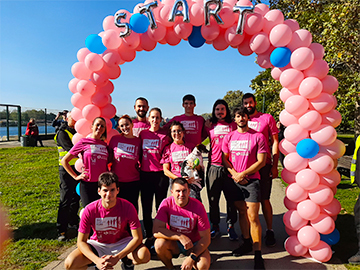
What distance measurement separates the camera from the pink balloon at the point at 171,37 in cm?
423

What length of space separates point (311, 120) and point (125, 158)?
8.80ft

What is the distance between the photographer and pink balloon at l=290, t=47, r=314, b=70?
3613mm

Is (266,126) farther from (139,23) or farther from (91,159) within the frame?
(91,159)

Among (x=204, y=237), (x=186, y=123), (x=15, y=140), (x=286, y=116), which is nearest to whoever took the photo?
(x=204, y=237)

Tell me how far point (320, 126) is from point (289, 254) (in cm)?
190

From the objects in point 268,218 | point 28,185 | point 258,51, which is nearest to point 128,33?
point 258,51

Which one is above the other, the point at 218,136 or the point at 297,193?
the point at 218,136

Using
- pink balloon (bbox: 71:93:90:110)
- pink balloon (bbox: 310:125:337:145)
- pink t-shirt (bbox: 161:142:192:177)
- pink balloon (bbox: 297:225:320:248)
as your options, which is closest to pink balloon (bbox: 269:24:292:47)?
pink balloon (bbox: 310:125:337:145)

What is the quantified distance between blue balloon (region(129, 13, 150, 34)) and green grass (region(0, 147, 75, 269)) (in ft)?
9.91

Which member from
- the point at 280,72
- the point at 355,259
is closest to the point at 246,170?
the point at 280,72

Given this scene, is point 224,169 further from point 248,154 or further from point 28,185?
point 28,185

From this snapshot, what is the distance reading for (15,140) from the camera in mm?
19828

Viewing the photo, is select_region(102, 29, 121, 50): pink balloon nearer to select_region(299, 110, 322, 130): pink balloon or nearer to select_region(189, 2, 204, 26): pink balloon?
select_region(189, 2, 204, 26): pink balloon

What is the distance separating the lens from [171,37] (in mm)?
4270
